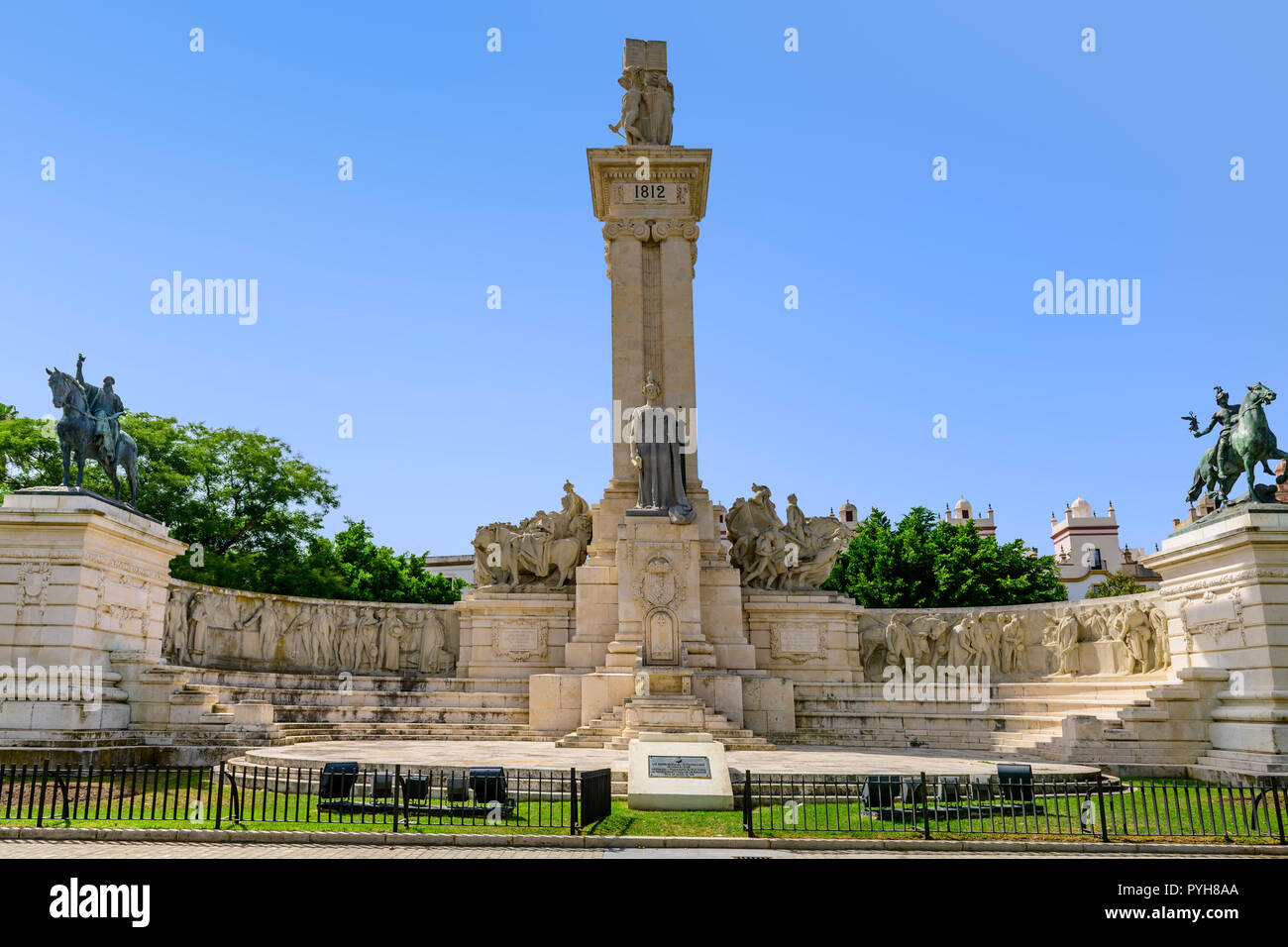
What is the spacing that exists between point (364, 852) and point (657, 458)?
15.4 meters

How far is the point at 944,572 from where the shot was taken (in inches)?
1770

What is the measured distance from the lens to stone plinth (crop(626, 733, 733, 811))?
507 inches

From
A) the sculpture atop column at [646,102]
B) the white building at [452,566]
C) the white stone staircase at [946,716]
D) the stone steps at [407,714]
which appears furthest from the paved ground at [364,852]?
the white building at [452,566]

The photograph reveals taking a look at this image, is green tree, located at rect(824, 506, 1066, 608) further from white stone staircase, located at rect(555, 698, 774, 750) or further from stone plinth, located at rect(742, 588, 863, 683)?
white stone staircase, located at rect(555, 698, 774, 750)

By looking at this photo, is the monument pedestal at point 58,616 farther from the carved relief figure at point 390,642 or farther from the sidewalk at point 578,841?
the carved relief figure at point 390,642

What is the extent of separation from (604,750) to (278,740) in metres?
6.57

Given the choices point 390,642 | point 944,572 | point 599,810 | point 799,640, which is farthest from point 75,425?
point 944,572

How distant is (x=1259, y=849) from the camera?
34.2ft

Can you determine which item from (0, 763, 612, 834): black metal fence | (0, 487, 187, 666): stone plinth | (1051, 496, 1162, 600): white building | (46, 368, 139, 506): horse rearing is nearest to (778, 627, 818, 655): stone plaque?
(0, 763, 612, 834): black metal fence

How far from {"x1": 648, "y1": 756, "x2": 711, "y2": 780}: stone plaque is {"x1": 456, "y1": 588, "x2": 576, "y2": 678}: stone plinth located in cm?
1243

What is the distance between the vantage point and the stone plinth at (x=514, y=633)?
85.7 feet

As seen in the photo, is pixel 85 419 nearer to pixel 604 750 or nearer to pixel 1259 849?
pixel 604 750

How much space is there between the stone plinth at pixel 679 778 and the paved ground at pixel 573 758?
1100mm

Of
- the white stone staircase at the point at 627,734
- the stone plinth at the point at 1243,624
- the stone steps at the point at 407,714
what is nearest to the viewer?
the stone plinth at the point at 1243,624
